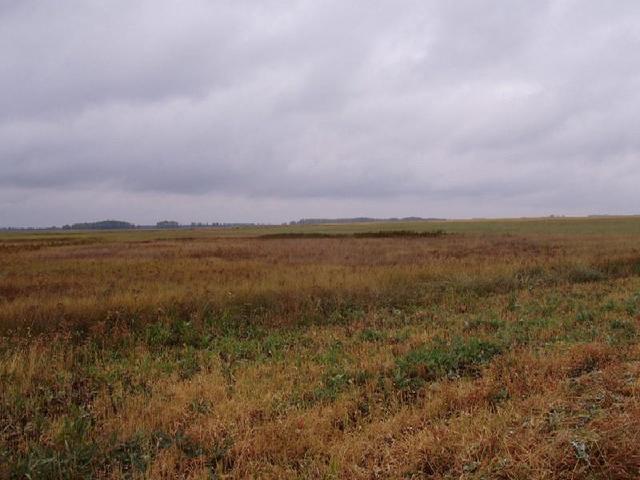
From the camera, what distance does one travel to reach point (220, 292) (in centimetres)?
1248

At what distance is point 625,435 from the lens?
12.0 feet

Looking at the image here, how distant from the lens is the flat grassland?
12.8 ft

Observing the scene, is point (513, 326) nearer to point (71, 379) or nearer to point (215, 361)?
point (215, 361)

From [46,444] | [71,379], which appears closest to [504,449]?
[46,444]

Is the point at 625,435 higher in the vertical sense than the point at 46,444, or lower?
higher

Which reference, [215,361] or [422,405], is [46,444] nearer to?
[215,361]

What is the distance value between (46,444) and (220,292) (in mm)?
8019

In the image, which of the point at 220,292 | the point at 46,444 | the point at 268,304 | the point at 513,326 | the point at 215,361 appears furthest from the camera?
the point at 220,292

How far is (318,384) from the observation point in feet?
19.7

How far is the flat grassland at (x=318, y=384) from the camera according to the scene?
3.90 meters

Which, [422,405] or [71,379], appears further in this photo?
[71,379]

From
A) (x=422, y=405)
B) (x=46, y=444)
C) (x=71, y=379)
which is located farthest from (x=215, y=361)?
(x=422, y=405)

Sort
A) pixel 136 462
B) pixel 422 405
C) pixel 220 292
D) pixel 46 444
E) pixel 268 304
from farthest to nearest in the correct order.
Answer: pixel 220 292 < pixel 268 304 < pixel 422 405 < pixel 46 444 < pixel 136 462

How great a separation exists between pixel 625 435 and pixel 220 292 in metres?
10.6
